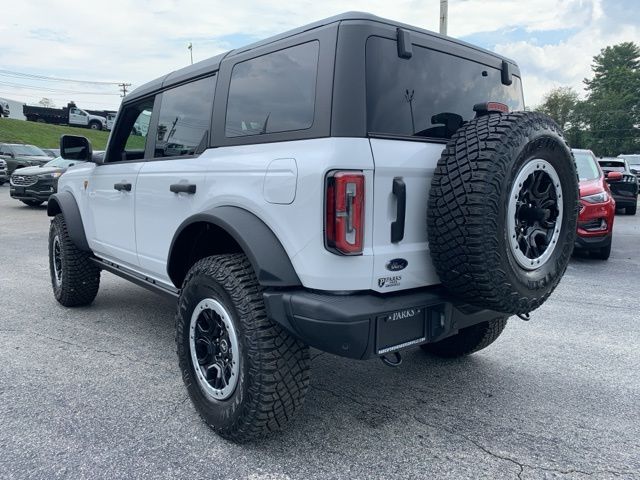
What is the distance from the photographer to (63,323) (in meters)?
4.52

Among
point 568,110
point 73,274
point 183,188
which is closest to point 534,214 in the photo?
point 183,188

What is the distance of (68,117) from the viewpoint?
42844 millimetres

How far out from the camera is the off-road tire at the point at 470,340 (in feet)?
11.4

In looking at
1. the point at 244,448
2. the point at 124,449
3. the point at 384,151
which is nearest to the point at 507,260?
the point at 384,151

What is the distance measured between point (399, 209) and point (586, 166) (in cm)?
712

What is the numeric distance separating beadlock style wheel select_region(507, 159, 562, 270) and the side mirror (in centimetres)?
348

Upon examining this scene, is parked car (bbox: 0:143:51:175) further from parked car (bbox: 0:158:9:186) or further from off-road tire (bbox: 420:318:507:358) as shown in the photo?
off-road tire (bbox: 420:318:507:358)

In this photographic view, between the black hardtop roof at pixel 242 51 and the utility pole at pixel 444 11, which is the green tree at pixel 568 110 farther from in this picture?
the black hardtop roof at pixel 242 51

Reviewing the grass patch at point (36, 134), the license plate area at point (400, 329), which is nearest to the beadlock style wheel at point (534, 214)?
the license plate area at point (400, 329)

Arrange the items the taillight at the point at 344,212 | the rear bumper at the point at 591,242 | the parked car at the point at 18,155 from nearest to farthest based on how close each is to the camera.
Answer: the taillight at the point at 344,212 < the rear bumper at the point at 591,242 < the parked car at the point at 18,155

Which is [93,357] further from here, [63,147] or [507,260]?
[507,260]

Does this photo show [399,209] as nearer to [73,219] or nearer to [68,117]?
[73,219]

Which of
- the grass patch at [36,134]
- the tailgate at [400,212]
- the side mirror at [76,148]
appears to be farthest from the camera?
the grass patch at [36,134]

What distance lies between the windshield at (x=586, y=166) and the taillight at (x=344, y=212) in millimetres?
6914
